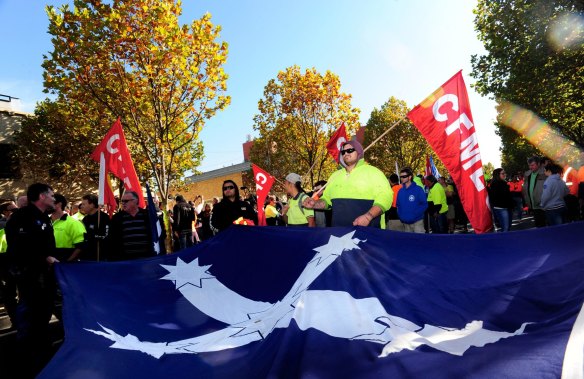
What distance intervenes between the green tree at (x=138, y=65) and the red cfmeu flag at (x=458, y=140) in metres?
9.56

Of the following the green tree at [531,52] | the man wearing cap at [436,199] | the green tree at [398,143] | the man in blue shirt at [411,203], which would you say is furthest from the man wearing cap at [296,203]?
the green tree at [398,143]

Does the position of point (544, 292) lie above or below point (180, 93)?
below

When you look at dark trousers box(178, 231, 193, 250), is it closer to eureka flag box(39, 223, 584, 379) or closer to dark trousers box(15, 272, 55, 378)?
dark trousers box(15, 272, 55, 378)

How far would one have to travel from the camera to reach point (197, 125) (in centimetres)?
1484

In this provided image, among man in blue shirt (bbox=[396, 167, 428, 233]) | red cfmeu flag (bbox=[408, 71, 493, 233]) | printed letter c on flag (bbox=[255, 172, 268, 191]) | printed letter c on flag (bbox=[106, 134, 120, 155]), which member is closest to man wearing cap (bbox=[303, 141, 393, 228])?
red cfmeu flag (bbox=[408, 71, 493, 233])

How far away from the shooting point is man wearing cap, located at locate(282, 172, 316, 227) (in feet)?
24.8

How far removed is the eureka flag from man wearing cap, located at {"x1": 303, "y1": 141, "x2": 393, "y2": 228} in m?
0.77

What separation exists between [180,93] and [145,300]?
11057 millimetres

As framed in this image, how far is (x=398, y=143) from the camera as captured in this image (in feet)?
143

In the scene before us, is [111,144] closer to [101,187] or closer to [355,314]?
[101,187]

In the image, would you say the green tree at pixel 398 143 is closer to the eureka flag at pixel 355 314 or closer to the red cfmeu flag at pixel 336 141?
the red cfmeu flag at pixel 336 141

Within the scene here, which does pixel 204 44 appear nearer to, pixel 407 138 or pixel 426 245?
pixel 426 245

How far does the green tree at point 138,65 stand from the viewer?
39.7 ft

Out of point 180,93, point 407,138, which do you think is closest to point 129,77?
point 180,93
